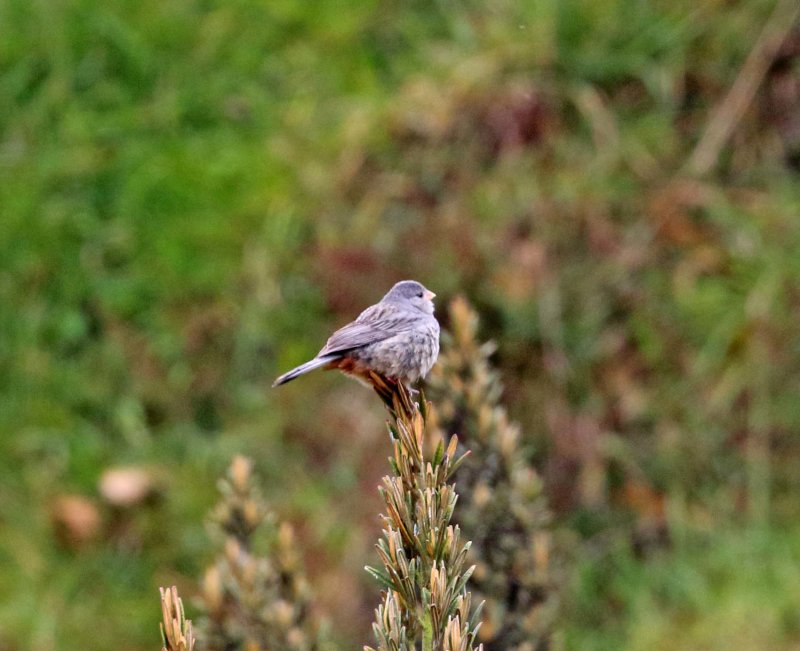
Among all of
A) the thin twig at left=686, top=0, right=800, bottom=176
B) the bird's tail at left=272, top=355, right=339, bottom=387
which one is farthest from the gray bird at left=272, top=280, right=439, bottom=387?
the thin twig at left=686, top=0, right=800, bottom=176

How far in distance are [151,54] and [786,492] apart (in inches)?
144

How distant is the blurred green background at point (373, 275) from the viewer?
5.12 m

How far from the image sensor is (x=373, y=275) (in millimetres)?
5508

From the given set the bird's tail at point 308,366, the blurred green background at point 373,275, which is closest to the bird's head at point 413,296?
the bird's tail at point 308,366

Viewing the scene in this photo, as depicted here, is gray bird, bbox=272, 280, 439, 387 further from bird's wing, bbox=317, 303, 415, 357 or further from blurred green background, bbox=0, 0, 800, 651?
blurred green background, bbox=0, 0, 800, 651

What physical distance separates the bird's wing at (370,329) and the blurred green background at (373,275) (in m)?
2.13

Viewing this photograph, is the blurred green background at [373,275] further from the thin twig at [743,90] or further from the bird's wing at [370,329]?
the bird's wing at [370,329]

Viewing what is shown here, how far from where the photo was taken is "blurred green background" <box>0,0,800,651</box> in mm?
5125

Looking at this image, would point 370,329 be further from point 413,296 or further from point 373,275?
point 373,275

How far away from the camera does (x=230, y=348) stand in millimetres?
5668

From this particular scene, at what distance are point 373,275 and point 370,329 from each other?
264 cm

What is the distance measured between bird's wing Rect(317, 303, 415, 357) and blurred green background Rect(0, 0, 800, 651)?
2126 mm

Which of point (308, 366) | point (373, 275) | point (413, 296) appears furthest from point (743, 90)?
point (308, 366)

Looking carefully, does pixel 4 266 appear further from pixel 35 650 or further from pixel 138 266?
pixel 35 650
